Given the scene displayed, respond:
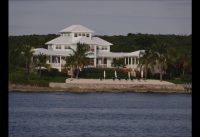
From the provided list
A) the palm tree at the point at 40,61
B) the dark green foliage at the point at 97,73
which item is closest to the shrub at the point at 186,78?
the dark green foliage at the point at 97,73

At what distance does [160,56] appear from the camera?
96000mm

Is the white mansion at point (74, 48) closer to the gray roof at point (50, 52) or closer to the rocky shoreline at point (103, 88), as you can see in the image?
the gray roof at point (50, 52)

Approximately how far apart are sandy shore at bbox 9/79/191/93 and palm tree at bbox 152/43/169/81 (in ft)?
13.6

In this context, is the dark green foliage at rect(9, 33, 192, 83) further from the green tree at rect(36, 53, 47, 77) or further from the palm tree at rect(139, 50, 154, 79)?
the palm tree at rect(139, 50, 154, 79)

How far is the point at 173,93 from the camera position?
87.8 meters

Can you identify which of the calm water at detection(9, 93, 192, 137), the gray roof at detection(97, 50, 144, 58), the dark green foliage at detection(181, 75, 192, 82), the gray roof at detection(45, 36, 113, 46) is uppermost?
the gray roof at detection(45, 36, 113, 46)

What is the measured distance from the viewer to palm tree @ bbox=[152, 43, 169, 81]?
308 ft

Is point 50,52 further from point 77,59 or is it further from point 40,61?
point 77,59

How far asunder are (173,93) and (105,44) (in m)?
27.4

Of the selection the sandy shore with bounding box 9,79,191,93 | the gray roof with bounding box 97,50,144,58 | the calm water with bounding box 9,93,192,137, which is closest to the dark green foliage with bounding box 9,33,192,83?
the sandy shore with bounding box 9,79,191,93

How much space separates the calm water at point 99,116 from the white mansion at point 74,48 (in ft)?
46.2

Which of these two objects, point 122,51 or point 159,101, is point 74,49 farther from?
point 159,101

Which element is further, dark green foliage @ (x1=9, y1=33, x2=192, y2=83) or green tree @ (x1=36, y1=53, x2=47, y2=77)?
green tree @ (x1=36, y1=53, x2=47, y2=77)
